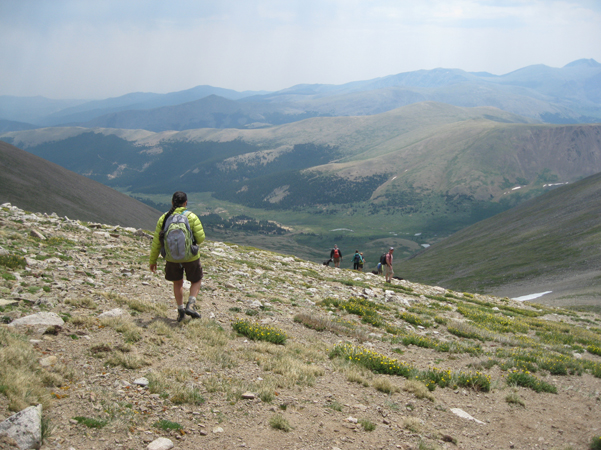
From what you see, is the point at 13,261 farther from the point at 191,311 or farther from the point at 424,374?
the point at 424,374

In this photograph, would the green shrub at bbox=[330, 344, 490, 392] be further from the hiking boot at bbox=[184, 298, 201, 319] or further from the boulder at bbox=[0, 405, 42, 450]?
the boulder at bbox=[0, 405, 42, 450]

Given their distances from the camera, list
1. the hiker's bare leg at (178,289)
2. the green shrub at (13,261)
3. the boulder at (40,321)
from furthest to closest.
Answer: the green shrub at (13,261) < the hiker's bare leg at (178,289) < the boulder at (40,321)

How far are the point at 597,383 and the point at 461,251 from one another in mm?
108918

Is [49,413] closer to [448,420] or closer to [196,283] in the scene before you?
[196,283]

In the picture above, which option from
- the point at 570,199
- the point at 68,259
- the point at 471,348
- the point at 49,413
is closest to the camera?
the point at 49,413

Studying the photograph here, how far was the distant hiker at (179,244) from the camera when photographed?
10.4 m

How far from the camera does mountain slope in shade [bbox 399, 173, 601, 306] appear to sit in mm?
58219

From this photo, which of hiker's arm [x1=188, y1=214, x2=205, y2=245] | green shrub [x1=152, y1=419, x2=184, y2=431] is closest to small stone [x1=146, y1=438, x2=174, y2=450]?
green shrub [x1=152, y1=419, x2=184, y2=431]

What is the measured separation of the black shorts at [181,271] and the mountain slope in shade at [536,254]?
44687 mm

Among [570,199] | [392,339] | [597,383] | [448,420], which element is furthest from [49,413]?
[570,199]

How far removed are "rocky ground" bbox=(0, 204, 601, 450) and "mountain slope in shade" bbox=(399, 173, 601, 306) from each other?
37.2 meters

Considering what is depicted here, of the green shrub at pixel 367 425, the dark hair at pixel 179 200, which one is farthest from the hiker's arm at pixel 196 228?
the green shrub at pixel 367 425

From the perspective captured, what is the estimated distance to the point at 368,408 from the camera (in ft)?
27.7

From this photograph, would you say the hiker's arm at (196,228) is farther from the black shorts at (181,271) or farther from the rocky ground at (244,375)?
the rocky ground at (244,375)
